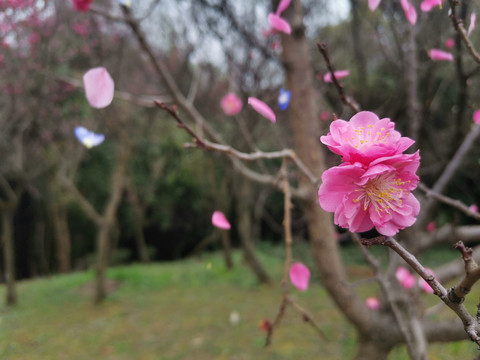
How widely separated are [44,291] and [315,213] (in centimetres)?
511

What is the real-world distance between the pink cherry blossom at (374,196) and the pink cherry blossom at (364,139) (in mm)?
10

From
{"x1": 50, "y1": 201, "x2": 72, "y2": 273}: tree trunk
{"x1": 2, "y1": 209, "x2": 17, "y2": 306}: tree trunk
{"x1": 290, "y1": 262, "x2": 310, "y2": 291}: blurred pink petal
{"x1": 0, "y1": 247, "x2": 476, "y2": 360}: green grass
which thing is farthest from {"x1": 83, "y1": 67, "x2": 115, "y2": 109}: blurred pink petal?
{"x1": 50, "y1": 201, "x2": 72, "y2": 273}: tree trunk

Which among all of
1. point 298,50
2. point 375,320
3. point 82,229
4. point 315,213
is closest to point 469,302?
point 375,320

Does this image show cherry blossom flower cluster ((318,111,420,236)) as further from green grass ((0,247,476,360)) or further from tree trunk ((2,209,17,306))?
tree trunk ((2,209,17,306))

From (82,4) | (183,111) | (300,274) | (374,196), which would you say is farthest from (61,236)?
(374,196)

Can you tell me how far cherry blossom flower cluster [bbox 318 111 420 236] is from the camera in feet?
1.39

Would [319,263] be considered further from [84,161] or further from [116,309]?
[84,161]

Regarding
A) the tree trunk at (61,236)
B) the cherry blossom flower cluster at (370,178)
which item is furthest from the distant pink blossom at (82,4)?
the tree trunk at (61,236)

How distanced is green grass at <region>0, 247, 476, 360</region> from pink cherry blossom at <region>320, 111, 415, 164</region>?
224 cm

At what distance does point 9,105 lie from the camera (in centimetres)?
Answer: 462

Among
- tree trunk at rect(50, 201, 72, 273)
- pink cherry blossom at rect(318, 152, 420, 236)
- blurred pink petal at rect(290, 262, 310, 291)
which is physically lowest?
tree trunk at rect(50, 201, 72, 273)

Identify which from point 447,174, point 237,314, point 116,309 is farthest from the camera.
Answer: point 116,309

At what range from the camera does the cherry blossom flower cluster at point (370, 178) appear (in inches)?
16.7

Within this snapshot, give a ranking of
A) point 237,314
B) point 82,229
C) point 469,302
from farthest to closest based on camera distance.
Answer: point 82,229
point 237,314
point 469,302
